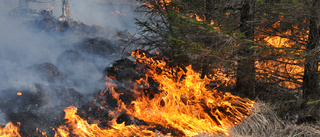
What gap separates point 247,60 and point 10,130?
5427 millimetres

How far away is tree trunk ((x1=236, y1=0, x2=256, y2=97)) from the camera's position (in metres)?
5.92

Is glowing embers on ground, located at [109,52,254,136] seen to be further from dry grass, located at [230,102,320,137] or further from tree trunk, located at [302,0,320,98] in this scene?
tree trunk, located at [302,0,320,98]

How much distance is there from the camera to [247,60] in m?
5.80

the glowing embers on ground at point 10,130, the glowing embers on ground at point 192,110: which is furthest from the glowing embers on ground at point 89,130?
the glowing embers on ground at point 10,130

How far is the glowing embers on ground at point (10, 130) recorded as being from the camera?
4681 millimetres

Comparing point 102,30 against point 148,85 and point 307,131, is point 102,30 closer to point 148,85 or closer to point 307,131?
point 148,85

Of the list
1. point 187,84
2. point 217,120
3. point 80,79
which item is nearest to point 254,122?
point 217,120

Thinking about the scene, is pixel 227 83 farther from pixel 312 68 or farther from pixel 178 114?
pixel 178 114

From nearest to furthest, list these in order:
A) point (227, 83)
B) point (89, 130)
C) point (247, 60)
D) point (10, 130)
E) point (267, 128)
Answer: point (267, 128) < point (10, 130) < point (89, 130) < point (247, 60) < point (227, 83)

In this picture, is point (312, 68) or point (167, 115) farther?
point (167, 115)

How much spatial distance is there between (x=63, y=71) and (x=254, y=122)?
5.36 meters

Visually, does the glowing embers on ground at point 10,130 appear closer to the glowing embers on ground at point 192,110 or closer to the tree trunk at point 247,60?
the glowing embers on ground at point 192,110

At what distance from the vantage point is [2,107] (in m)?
5.09

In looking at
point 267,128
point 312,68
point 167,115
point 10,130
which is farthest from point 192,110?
point 10,130
